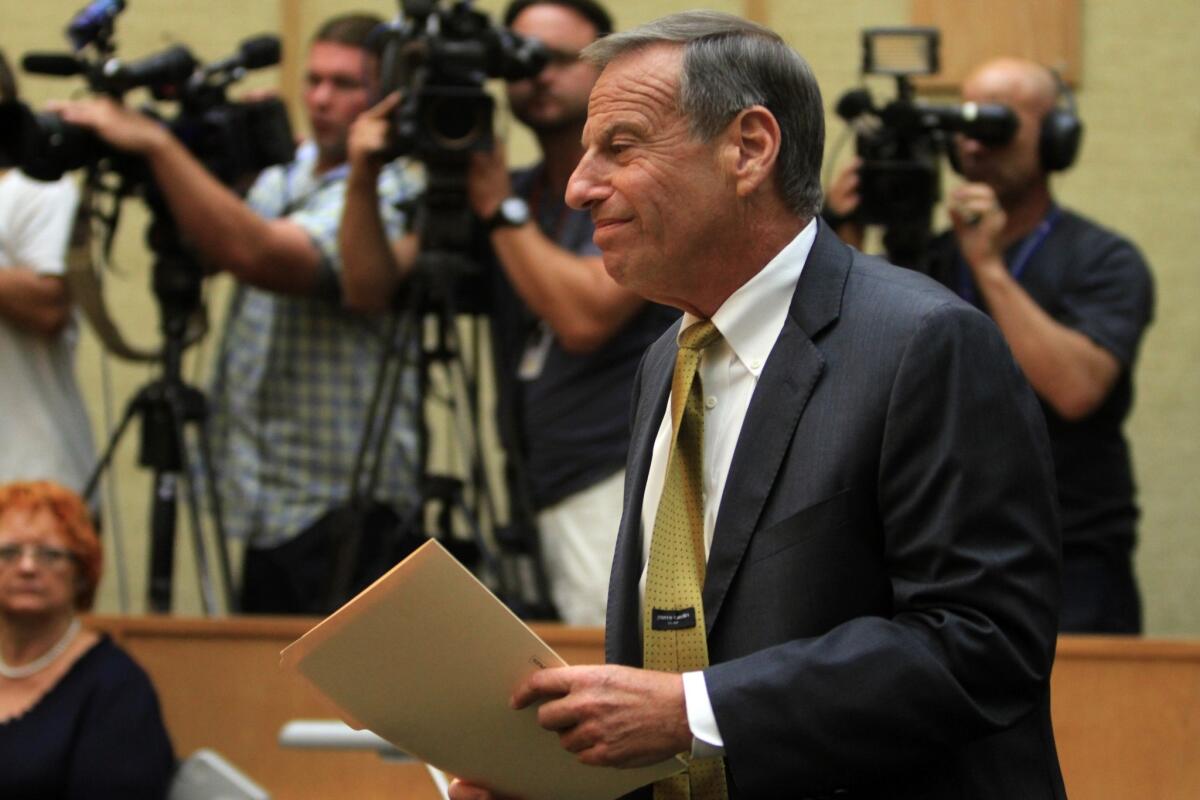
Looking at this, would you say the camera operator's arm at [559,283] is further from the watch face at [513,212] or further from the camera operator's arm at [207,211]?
the camera operator's arm at [207,211]

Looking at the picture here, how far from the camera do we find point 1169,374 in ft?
18.7

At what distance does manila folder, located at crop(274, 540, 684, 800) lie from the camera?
6.27ft

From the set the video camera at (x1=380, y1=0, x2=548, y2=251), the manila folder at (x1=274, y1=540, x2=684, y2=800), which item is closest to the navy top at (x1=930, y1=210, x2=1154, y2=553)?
the video camera at (x1=380, y1=0, x2=548, y2=251)

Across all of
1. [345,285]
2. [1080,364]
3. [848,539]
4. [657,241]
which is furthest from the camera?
[345,285]

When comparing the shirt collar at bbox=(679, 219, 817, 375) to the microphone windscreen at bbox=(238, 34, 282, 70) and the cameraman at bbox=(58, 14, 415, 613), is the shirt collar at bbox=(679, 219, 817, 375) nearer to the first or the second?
the cameraman at bbox=(58, 14, 415, 613)

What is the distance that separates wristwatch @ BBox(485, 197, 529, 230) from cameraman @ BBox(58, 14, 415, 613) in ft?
1.01

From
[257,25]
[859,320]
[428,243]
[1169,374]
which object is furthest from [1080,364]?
[257,25]

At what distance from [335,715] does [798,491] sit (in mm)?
2404

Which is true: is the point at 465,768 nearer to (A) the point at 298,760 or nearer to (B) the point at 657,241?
(B) the point at 657,241

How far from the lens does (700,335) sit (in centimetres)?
210

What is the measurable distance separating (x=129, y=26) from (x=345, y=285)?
2.28 meters

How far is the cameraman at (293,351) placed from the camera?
14.0ft

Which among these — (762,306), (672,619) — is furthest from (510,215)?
(672,619)

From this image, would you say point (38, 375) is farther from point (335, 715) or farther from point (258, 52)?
point (335, 715)
